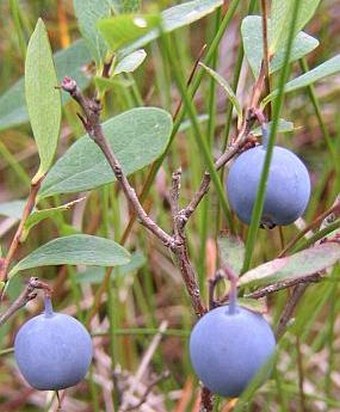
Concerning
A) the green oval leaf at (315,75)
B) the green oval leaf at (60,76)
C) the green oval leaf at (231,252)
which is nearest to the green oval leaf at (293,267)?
the green oval leaf at (231,252)

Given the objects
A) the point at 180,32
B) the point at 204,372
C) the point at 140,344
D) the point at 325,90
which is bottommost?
the point at 140,344

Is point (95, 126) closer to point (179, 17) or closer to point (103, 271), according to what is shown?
point (179, 17)

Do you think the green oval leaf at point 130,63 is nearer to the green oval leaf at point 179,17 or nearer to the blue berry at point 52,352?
the green oval leaf at point 179,17

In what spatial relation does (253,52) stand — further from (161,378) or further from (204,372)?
(161,378)

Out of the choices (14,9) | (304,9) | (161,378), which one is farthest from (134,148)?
(161,378)

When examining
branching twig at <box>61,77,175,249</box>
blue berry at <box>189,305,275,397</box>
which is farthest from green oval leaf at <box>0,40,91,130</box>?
blue berry at <box>189,305,275,397</box>

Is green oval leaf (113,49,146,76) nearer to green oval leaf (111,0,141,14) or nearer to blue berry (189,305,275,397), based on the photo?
green oval leaf (111,0,141,14)

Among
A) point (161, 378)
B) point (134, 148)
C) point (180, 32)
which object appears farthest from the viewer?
point (180, 32)
